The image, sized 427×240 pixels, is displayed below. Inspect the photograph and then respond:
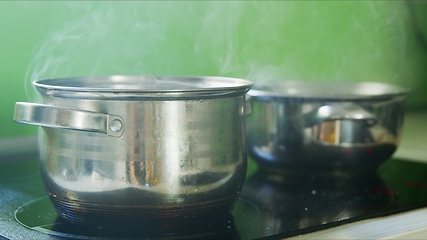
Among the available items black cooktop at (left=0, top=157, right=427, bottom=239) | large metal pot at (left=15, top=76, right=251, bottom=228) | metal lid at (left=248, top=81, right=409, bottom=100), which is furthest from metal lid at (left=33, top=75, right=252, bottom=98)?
metal lid at (left=248, top=81, right=409, bottom=100)

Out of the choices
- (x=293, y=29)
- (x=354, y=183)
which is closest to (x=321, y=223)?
(x=354, y=183)

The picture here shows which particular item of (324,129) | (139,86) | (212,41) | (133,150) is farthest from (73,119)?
(212,41)

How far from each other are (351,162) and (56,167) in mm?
624

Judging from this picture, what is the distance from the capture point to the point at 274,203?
1.04 meters

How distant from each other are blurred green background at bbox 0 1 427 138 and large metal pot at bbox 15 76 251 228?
1.31 feet

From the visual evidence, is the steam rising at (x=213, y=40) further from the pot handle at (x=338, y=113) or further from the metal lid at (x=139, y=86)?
the pot handle at (x=338, y=113)

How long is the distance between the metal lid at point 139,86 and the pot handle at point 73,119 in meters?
0.03

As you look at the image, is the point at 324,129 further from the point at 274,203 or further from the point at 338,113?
the point at 274,203

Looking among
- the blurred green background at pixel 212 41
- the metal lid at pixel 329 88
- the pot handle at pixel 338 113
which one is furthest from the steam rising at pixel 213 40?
the pot handle at pixel 338 113

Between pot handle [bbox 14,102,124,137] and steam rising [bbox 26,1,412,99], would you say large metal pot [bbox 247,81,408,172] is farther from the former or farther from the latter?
pot handle [bbox 14,102,124,137]

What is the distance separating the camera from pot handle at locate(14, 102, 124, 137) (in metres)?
0.78

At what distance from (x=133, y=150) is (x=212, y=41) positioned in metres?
0.71

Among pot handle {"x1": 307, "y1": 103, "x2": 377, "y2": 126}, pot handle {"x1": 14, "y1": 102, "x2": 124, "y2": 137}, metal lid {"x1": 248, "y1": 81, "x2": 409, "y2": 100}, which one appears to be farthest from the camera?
metal lid {"x1": 248, "y1": 81, "x2": 409, "y2": 100}

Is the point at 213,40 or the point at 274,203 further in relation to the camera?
the point at 213,40
